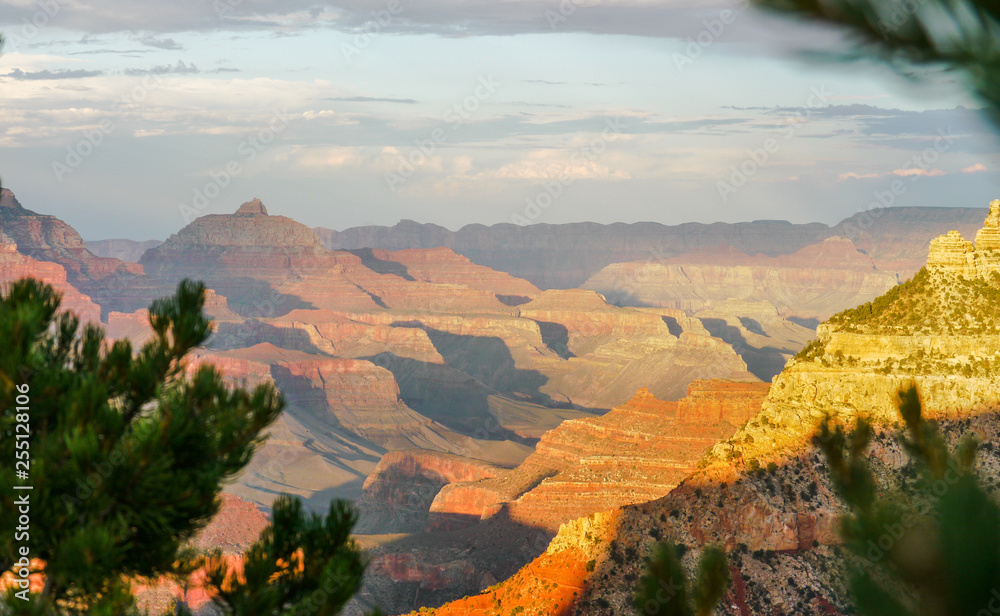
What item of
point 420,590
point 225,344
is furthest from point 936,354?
point 225,344

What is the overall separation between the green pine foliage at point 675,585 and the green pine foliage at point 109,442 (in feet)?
19.3

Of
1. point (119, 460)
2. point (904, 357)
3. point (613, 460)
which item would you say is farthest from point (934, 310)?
point (613, 460)

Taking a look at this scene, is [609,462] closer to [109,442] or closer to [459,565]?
[459,565]

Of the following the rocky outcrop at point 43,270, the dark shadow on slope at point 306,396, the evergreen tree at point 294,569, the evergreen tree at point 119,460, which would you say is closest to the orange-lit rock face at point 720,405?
the evergreen tree at point 294,569

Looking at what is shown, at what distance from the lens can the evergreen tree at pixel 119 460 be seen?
1016 centimetres

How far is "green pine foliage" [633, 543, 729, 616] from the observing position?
6121 millimetres

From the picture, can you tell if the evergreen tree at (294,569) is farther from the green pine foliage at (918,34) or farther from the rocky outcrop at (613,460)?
the rocky outcrop at (613,460)

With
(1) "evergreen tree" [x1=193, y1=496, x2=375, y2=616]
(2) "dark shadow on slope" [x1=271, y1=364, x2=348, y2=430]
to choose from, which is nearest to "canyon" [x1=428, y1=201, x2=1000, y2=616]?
(1) "evergreen tree" [x1=193, y1=496, x2=375, y2=616]

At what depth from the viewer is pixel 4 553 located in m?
10.3

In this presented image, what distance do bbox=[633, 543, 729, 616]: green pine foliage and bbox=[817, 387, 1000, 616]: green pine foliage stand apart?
2.64 ft

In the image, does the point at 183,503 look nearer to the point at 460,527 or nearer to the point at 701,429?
the point at 701,429

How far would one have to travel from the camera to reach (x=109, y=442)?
10.4 metres

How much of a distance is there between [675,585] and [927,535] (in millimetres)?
1432

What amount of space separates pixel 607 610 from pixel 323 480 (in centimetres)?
9153
